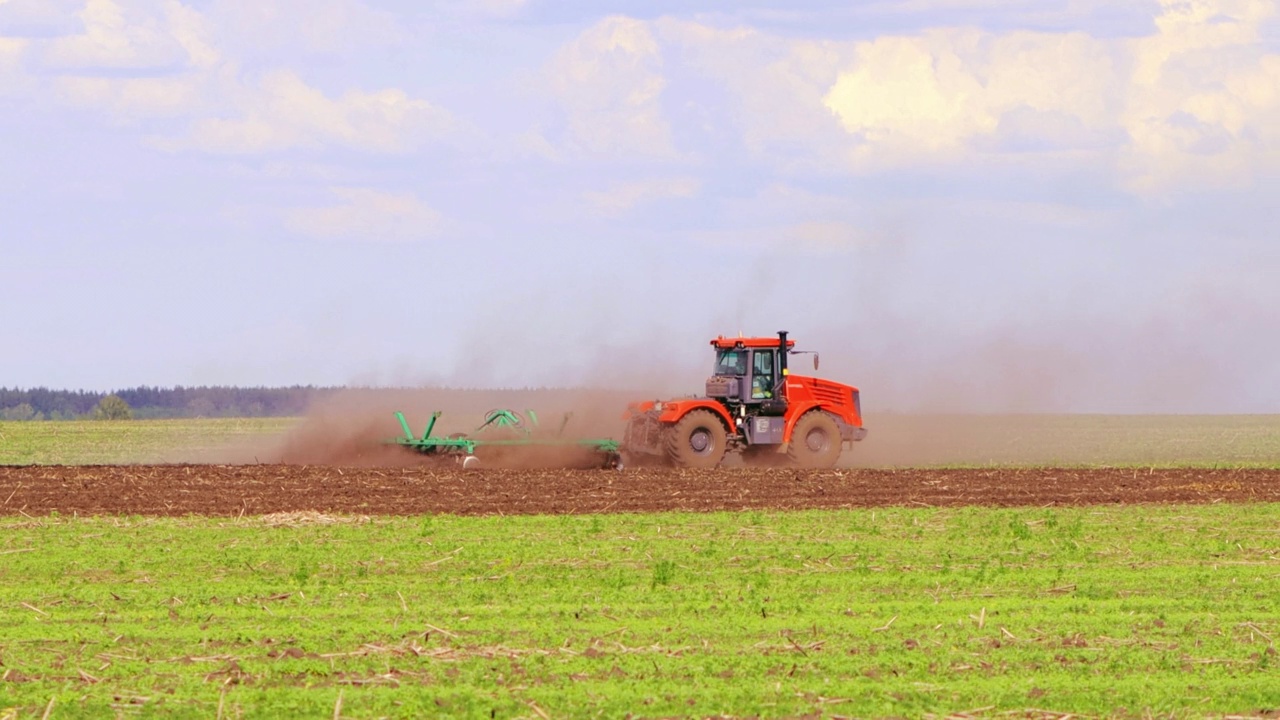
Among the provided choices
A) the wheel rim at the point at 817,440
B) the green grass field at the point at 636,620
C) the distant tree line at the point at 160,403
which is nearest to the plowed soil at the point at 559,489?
the wheel rim at the point at 817,440

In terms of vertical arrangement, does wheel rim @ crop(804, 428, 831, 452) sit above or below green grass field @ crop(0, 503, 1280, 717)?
above

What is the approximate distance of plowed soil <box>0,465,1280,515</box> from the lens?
887 inches

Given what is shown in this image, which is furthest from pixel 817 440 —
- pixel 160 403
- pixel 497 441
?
pixel 160 403

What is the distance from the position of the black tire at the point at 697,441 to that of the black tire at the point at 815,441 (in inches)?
59.9

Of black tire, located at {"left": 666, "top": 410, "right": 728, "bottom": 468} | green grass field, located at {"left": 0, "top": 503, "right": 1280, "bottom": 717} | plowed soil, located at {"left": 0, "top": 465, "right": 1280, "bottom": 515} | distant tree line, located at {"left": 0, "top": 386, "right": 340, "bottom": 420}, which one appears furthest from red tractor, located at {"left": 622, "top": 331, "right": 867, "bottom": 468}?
distant tree line, located at {"left": 0, "top": 386, "right": 340, "bottom": 420}

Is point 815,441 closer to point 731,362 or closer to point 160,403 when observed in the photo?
point 731,362

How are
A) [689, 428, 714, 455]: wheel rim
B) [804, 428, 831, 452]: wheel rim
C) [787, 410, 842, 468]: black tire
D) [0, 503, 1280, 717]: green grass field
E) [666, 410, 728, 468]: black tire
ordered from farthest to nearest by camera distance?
[804, 428, 831, 452]: wheel rim, [787, 410, 842, 468]: black tire, [689, 428, 714, 455]: wheel rim, [666, 410, 728, 468]: black tire, [0, 503, 1280, 717]: green grass field

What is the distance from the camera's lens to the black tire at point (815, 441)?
30.4m

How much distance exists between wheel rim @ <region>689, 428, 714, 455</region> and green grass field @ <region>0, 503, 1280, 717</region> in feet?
33.5

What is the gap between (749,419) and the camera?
30.3 m

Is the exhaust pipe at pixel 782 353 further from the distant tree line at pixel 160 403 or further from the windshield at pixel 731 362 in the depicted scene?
the distant tree line at pixel 160 403

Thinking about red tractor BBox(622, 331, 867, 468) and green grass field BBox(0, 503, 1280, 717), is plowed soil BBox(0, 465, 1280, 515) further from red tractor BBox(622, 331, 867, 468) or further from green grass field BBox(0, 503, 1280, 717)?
green grass field BBox(0, 503, 1280, 717)

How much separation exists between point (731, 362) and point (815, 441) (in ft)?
8.15

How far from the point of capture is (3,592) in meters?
13.9
